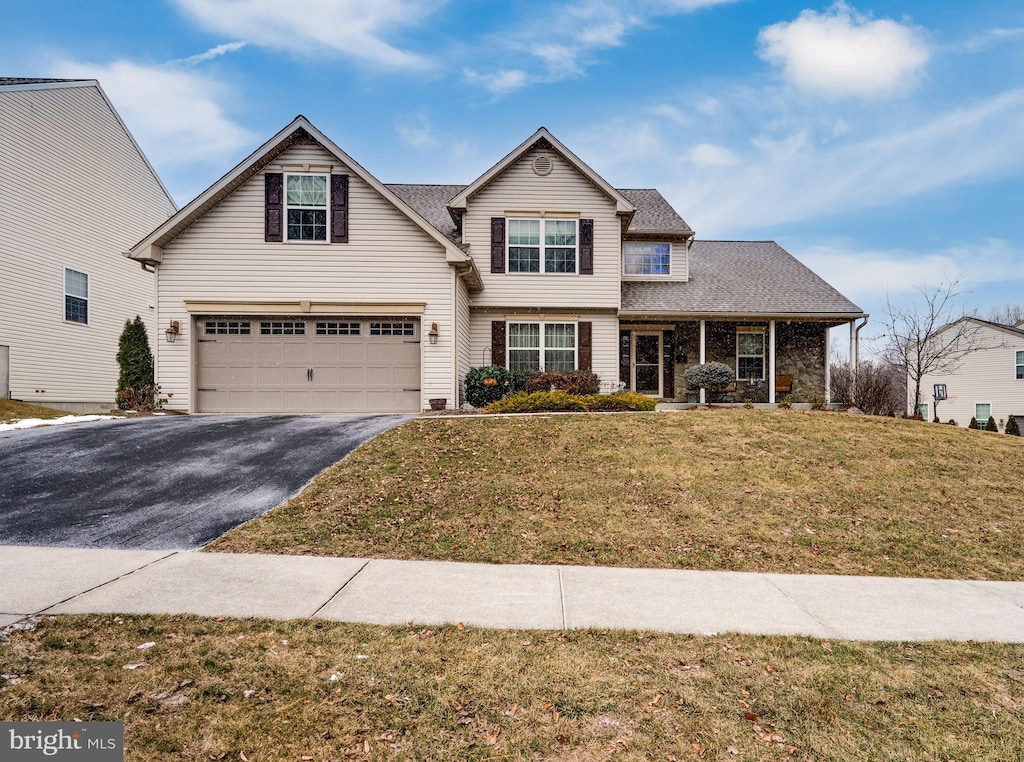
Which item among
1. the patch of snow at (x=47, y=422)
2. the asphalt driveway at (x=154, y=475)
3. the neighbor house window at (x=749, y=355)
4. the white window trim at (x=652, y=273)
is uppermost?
the white window trim at (x=652, y=273)

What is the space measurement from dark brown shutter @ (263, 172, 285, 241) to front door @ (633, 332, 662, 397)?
11.7 metres

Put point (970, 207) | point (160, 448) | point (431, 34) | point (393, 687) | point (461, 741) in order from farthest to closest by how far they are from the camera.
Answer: point (970, 207) → point (431, 34) → point (160, 448) → point (393, 687) → point (461, 741)

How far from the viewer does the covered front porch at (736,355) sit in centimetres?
1934

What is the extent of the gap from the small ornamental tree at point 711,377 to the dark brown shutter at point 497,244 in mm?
6566

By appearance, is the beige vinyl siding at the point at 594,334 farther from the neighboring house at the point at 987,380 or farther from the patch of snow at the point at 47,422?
the neighboring house at the point at 987,380

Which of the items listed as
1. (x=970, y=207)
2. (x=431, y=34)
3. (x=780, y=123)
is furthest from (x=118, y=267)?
(x=970, y=207)

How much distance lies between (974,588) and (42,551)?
29.7ft

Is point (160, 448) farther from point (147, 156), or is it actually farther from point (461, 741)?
point (147, 156)

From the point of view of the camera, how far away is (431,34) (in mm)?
15945

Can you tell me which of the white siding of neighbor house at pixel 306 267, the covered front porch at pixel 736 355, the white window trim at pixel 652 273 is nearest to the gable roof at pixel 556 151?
the white siding of neighbor house at pixel 306 267

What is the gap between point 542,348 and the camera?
55.9 feet

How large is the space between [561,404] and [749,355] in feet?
31.2

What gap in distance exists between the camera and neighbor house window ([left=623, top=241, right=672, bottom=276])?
19.4 meters

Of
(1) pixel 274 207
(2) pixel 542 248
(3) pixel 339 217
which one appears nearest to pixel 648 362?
(2) pixel 542 248
